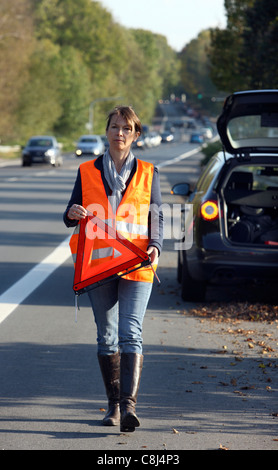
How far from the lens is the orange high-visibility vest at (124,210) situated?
5676 millimetres

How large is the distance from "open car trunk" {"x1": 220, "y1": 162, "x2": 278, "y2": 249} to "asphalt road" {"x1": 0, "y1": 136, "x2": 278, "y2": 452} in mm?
876

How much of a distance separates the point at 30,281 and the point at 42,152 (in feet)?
123

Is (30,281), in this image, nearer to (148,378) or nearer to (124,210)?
(148,378)

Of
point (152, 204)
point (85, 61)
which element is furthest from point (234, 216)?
point (85, 61)

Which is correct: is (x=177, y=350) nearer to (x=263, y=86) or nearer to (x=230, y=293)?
(x=230, y=293)

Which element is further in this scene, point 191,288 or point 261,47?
point 261,47

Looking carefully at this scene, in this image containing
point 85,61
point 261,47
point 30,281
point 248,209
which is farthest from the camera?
point 85,61

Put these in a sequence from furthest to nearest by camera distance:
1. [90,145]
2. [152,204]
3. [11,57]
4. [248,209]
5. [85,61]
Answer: [85,61] → [11,57] → [90,145] → [248,209] → [152,204]

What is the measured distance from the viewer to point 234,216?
10.7 meters

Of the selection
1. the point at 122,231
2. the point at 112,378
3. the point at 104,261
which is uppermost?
the point at 122,231

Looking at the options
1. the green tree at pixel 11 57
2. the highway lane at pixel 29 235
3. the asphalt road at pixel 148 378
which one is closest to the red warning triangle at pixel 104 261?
the asphalt road at pixel 148 378

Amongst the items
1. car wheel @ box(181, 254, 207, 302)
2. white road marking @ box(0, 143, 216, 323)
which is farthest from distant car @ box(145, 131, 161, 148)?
car wheel @ box(181, 254, 207, 302)

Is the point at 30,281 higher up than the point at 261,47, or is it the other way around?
the point at 261,47
